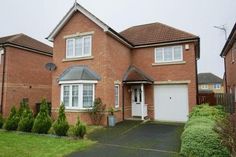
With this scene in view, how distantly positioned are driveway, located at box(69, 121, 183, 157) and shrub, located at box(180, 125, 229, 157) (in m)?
0.93

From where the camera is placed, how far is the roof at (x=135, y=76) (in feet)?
52.3

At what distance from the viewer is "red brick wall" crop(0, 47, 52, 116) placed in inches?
712

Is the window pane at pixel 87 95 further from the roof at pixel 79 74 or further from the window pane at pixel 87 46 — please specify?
the window pane at pixel 87 46

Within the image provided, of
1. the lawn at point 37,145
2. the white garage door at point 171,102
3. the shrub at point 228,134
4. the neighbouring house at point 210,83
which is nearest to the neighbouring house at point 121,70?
the white garage door at point 171,102

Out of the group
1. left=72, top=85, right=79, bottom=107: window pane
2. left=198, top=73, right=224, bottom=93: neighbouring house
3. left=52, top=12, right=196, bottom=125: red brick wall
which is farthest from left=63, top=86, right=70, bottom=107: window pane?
left=198, top=73, right=224, bottom=93: neighbouring house

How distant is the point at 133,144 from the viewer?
354 inches

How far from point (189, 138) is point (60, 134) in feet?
20.8

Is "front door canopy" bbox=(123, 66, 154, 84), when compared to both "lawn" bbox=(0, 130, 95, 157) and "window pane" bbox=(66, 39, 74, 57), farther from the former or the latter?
"lawn" bbox=(0, 130, 95, 157)

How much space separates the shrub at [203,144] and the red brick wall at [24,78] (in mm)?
16291

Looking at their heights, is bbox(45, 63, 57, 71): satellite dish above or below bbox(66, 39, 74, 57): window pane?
below

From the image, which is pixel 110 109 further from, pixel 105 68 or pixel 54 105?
pixel 54 105

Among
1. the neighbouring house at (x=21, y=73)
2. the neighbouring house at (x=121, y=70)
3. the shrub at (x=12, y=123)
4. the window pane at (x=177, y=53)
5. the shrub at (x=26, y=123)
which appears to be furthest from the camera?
the neighbouring house at (x=21, y=73)

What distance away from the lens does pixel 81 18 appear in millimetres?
15523

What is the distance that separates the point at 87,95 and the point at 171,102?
673cm
